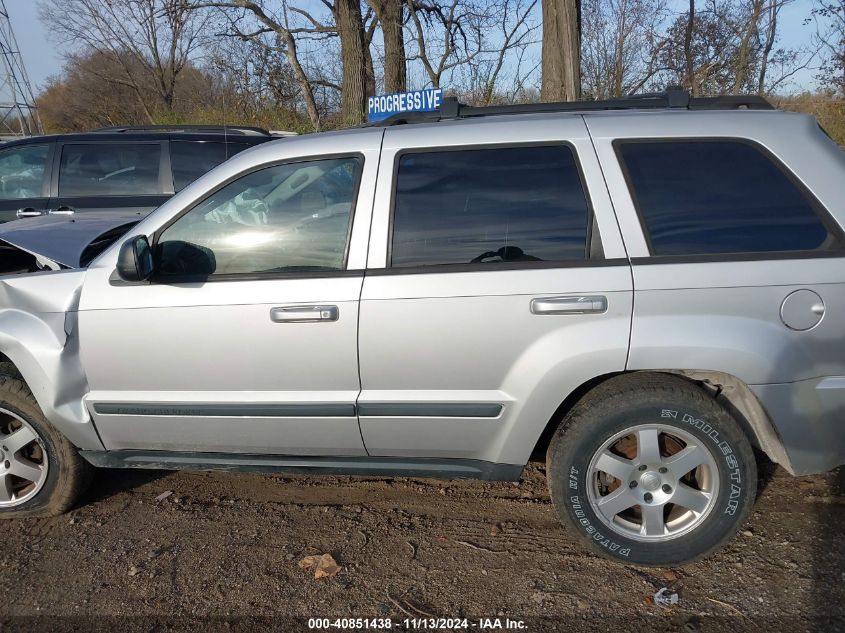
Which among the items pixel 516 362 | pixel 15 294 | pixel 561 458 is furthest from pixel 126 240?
pixel 561 458

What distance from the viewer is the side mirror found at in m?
2.56

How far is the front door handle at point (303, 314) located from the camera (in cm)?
252

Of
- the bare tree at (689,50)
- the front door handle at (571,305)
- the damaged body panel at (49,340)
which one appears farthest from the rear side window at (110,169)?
the bare tree at (689,50)

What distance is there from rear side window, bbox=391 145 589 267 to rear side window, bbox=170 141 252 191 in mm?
4310

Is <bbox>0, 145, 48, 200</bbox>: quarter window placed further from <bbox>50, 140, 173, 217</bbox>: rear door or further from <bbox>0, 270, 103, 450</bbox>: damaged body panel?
<bbox>0, 270, 103, 450</bbox>: damaged body panel

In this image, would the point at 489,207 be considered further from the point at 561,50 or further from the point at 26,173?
the point at 26,173

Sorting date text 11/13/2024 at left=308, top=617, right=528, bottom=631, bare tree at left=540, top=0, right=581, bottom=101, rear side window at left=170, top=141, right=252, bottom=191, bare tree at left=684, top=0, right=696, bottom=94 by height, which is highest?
bare tree at left=684, top=0, right=696, bottom=94

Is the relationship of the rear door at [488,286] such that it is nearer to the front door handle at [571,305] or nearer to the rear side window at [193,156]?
the front door handle at [571,305]

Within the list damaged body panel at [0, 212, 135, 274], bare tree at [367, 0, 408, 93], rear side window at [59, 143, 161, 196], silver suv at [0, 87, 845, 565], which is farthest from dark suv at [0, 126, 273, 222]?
bare tree at [367, 0, 408, 93]

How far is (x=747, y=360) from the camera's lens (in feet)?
7.68

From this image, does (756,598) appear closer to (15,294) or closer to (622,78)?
(15,294)

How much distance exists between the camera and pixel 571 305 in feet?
7.85

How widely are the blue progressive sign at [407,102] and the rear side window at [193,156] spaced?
2.62 metres

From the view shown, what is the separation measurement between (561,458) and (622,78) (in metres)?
13.7
